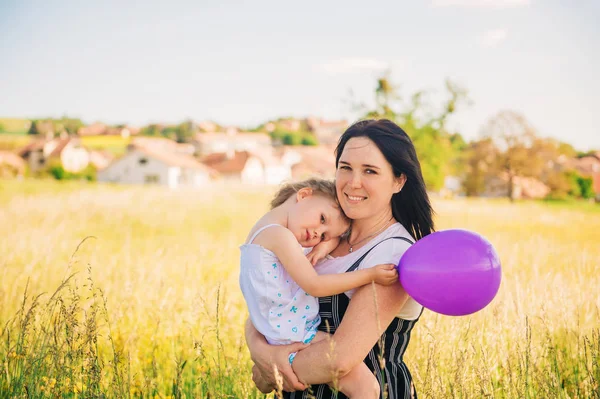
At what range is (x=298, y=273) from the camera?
2.62m

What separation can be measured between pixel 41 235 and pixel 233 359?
8.26 metres

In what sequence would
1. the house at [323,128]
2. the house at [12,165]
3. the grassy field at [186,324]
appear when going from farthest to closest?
the house at [323,128] → the house at [12,165] → the grassy field at [186,324]

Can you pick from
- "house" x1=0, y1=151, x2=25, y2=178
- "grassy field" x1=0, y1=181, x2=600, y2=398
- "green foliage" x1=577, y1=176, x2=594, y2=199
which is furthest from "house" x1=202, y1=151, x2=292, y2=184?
"grassy field" x1=0, y1=181, x2=600, y2=398

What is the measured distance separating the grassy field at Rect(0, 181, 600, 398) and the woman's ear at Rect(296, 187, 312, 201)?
838mm

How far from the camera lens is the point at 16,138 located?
117750 mm

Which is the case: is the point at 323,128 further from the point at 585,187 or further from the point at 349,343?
the point at 349,343

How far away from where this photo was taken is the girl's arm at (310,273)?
2439 mm

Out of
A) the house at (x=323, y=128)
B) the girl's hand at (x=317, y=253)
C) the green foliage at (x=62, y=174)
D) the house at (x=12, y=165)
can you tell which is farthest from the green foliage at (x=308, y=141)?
the girl's hand at (x=317, y=253)

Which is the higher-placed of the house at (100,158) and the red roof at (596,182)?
the red roof at (596,182)

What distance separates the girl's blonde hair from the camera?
306cm

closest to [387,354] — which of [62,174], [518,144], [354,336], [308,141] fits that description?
[354,336]

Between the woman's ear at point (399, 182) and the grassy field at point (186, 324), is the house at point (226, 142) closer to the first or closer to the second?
the grassy field at point (186, 324)

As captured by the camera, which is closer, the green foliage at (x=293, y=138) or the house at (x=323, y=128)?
the green foliage at (x=293, y=138)

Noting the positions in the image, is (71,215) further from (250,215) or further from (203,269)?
(203,269)
